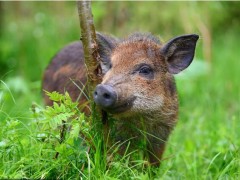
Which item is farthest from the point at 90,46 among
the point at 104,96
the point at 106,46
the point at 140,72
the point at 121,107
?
the point at 106,46

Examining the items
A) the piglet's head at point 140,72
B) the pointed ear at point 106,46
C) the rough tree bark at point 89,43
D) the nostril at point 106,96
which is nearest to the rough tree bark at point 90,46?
the rough tree bark at point 89,43

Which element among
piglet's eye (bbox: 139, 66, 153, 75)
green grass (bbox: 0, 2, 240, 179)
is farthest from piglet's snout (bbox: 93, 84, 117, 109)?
piglet's eye (bbox: 139, 66, 153, 75)

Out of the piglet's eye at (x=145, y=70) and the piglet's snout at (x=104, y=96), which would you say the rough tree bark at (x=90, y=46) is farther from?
the piglet's eye at (x=145, y=70)

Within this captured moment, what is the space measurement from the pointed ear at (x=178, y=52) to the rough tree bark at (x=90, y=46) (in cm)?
97

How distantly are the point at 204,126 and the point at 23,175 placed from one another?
3.18m

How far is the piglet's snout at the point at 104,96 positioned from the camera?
3891 millimetres

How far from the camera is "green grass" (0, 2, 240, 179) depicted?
3.82 metres

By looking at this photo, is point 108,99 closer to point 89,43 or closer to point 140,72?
point 89,43

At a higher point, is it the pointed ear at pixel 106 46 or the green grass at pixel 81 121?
the pointed ear at pixel 106 46

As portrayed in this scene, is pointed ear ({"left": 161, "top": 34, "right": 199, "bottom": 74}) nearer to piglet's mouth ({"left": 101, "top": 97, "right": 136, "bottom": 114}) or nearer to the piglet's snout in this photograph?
piglet's mouth ({"left": 101, "top": 97, "right": 136, "bottom": 114})

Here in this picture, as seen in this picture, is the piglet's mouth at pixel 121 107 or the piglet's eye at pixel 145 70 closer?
the piglet's mouth at pixel 121 107

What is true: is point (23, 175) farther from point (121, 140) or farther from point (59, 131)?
point (121, 140)

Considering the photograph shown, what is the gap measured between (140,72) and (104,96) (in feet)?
2.35

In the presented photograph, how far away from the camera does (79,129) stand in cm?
380
